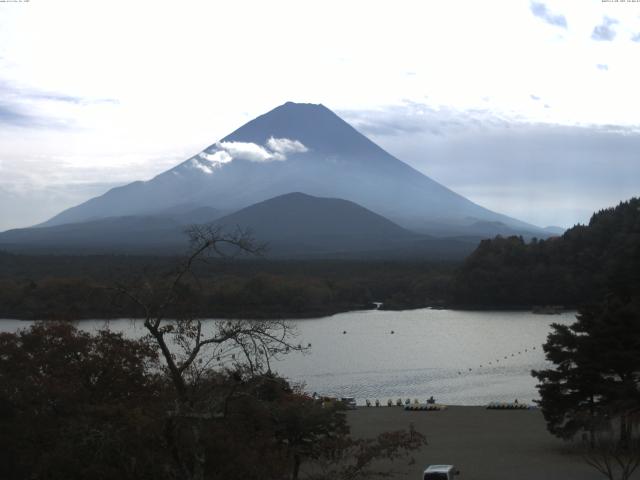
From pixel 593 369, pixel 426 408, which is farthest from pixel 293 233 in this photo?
pixel 593 369

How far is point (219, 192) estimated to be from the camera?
6142 inches

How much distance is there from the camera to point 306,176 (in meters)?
156

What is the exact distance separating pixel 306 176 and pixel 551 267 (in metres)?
109

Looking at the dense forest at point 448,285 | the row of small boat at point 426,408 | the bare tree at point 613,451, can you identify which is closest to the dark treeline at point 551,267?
the dense forest at point 448,285

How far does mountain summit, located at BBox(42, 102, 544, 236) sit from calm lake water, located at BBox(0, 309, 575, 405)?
10435 centimetres

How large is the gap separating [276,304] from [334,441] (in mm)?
38474

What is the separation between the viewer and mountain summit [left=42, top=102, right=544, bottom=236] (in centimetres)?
15200

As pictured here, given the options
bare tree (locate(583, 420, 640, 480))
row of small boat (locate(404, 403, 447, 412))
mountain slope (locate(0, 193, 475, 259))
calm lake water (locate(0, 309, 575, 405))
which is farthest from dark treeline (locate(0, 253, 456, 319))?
mountain slope (locate(0, 193, 475, 259))

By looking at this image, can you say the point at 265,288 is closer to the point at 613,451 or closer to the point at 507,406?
the point at 507,406

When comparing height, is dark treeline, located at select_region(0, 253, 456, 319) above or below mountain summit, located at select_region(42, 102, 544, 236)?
below

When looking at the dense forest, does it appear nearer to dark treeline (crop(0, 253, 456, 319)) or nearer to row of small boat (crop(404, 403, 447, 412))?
dark treeline (crop(0, 253, 456, 319))

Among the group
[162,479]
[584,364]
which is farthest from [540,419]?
[162,479]

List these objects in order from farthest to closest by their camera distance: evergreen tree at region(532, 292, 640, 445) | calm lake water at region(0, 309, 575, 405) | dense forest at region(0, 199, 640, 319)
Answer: dense forest at region(0, 199, 640, 319), calm lake water at region(0, 309, 575, 405), evergreen tree at region(532, 292, 640, 445)

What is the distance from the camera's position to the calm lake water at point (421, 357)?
22391 millimetres
